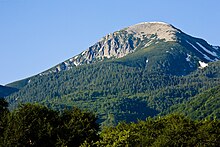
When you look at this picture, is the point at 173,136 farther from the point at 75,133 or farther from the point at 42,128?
the point at 42,128

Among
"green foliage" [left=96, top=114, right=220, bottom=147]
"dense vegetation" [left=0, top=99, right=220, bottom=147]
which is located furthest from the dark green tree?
"green foliage" [left=96, top=114, right=220, bottom=147]

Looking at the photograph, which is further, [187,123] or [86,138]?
[187,123]

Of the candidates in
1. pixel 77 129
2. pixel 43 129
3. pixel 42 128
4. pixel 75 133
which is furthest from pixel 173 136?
pixel 42 128

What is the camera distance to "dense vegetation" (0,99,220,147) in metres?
97.8

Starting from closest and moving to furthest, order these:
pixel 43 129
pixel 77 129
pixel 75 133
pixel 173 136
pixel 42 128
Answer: pixel 43 129, pixel 42 128, pixel 173 136, pixel 75 133, pixel 77 129

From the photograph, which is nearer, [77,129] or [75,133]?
[75,133]

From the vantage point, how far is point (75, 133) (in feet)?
340

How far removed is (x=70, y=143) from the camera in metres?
102

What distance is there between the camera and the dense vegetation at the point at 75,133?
9781 cm

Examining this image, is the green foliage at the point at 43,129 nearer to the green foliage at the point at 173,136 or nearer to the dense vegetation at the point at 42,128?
the dense vegetation at the point at 42,128

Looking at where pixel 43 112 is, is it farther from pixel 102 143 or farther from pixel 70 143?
pixel 102 143

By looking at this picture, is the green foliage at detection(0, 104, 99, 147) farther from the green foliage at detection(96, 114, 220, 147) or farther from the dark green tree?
the green foliage at detection(96, 114, 220, 147)

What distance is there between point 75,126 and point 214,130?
1148 inches

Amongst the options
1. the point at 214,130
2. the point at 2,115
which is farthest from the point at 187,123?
the point at 2,115
